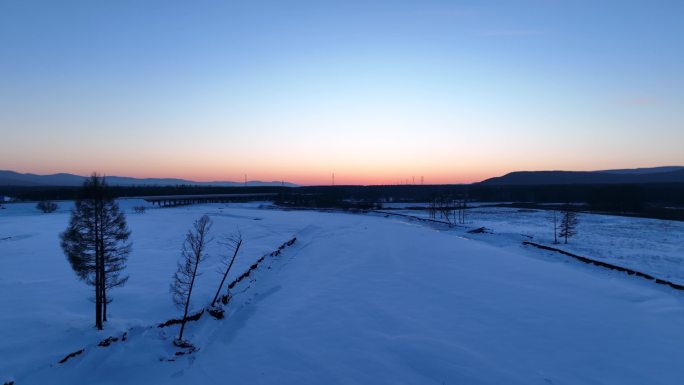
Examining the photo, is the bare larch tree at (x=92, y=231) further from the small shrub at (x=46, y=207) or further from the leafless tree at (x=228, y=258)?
the small shrub at (x=46, y=207)

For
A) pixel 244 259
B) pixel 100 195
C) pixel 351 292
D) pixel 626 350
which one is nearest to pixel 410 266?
pixel 351 292

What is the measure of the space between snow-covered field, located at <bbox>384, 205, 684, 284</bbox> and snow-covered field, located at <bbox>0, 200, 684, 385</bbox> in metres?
0.78

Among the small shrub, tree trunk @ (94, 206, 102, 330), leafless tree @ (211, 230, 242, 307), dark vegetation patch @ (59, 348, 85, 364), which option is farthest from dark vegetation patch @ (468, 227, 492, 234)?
the small shrub

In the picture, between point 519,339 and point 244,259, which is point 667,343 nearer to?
point 519,339

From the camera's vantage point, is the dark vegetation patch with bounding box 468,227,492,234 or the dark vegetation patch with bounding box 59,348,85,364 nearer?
the dark vegetation patch with bounding box 59,348,85,364

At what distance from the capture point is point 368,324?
20594 millimetres

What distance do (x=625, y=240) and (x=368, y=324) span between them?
143ft

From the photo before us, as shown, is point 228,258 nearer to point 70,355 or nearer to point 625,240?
point 70,355

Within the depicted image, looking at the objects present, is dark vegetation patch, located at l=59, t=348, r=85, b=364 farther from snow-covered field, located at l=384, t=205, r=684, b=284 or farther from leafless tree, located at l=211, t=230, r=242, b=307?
snow-covered field, located at l=384, t=205, r=684, b=284

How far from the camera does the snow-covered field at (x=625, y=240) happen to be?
3428cm

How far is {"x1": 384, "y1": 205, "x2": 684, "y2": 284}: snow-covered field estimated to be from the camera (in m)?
Result: 34.3

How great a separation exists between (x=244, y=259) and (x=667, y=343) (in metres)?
32.4

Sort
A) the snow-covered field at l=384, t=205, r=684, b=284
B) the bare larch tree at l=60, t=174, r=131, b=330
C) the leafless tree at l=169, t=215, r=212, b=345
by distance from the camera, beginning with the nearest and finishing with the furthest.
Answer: the bare larch tree at l=60, t=174, r=131, b=330, the leafless tree at l=169, t=215, r=212, b=345, the snow-covered field at l=384, t=205, r=684, b=284

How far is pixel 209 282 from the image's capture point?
2883 cm
